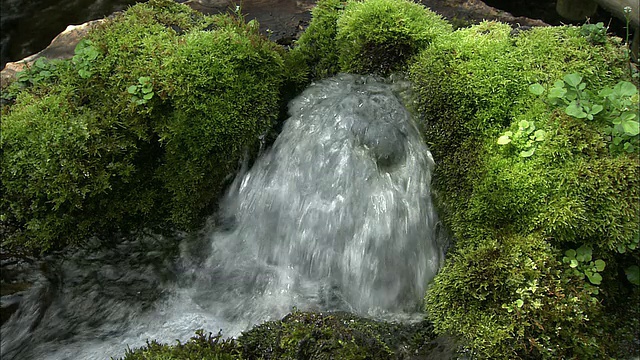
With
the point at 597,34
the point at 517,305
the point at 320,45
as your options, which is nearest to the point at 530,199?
the point at 517,305

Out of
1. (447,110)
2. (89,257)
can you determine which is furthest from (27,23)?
(447,110)

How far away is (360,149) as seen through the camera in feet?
12.1

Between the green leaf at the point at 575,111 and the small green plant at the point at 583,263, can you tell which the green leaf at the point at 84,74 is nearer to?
the green leaf at the point at 575,111

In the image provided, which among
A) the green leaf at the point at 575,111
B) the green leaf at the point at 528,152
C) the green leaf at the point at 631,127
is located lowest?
the green leaf at the point at 528,152

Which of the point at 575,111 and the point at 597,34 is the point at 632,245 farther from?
the point at 597,34

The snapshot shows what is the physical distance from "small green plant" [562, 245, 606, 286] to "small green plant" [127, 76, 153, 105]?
9.50 feet

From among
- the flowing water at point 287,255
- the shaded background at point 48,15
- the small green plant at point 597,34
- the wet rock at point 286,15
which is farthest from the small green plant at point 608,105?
the shaded background at point 48,15

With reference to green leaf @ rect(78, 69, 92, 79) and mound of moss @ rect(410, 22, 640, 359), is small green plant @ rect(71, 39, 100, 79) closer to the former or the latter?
green leaf @ rect(78, 69, 92, 79)

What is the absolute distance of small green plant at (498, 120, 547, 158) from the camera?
10.2 feet

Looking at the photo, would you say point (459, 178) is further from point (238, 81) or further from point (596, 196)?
point (238, 81)

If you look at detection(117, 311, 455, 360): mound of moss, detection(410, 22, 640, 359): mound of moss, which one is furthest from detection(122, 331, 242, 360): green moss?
detection(410, 22, 640, 359): mound of moss

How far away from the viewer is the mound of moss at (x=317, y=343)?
269 centimetres

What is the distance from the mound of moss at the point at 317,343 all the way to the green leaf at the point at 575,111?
1548 millimetres

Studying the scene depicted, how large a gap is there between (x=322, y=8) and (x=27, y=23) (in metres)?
4.24
